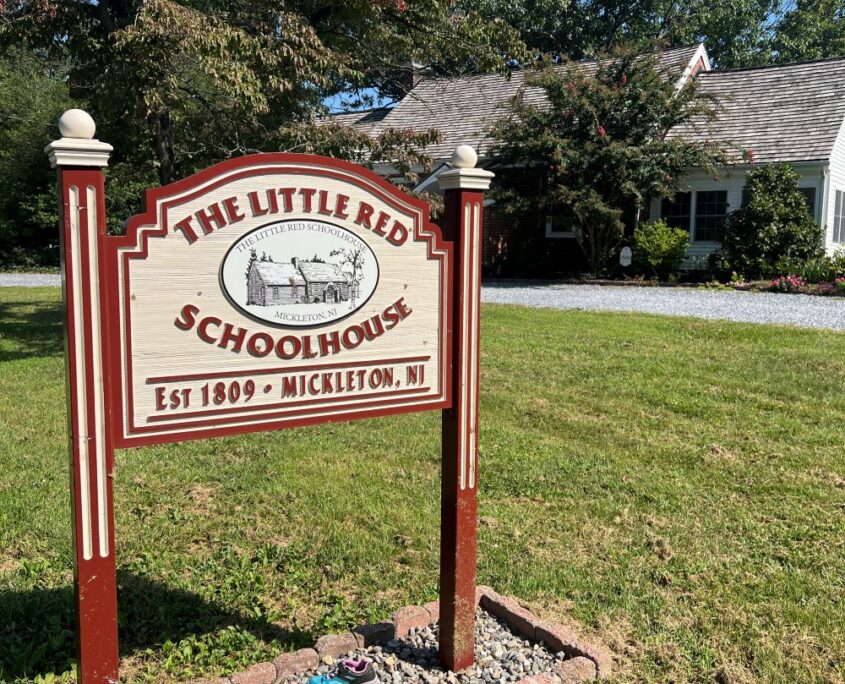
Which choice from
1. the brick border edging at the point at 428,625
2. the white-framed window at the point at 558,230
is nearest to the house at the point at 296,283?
the brick border edging at the point at 428,625

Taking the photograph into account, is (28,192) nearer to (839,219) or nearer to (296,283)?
(839,219)

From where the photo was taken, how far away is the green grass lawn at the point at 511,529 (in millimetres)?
3062

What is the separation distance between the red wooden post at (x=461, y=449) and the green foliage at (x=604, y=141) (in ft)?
45.7

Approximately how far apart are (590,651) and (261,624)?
1.31 metres

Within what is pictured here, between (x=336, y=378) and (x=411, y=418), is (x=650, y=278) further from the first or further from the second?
(x=336, y=378)

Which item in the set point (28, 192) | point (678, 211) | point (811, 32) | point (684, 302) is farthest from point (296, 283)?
point (811, 32)

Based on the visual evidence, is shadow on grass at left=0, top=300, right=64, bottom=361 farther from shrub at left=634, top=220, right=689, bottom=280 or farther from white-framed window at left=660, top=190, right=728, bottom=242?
white-framed window at left=660, top=190, right=728, bottom=242

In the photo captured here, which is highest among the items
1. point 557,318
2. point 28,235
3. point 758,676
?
point 28,235

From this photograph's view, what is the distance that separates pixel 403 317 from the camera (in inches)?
105

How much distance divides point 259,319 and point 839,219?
19.1 metres

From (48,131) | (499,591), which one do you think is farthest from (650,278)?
(48,131)

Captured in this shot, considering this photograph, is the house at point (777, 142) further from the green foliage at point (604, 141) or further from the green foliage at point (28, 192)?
the green foliage at point (28, 192)

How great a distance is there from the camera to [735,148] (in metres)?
17.2

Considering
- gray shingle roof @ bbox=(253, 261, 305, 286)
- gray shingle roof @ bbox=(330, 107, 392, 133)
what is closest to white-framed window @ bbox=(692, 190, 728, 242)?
gray shingle roof @ bbox=(330, 107, 392, 133)
